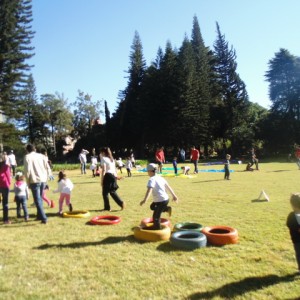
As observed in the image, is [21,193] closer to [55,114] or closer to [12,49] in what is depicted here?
[12,49]

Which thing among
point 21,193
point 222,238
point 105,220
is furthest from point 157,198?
point 21,193

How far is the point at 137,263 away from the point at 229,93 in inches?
2055

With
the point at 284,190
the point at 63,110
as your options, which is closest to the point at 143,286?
the point at 284,190

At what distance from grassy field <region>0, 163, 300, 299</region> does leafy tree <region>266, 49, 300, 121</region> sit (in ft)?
149

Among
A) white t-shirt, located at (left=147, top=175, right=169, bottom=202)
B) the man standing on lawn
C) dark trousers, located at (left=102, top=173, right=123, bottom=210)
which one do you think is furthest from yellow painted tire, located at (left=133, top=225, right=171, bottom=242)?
dark trousers, located at (left=102, top=173, right=123, bottom=210)

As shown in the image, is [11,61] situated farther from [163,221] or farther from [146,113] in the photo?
[163,221]

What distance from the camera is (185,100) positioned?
5228 cm

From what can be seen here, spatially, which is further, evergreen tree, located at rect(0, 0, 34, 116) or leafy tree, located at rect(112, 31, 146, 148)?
leafy tree, located at rect(112, 31, 146, 148)

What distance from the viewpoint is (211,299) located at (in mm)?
4285

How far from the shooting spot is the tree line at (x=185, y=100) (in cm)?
4216

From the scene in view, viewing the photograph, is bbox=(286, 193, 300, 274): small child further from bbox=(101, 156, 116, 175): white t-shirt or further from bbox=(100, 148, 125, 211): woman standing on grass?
bbox=(101, 156, 116, 175): white t-shirt

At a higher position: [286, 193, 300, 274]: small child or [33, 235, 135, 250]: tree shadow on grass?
[286, 193, 300, 274]: small child

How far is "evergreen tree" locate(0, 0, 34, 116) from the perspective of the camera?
39.9m

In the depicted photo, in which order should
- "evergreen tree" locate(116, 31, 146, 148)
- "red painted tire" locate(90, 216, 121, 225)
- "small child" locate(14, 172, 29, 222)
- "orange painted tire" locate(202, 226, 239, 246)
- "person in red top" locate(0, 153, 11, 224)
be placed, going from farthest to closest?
"evergreen tree" locate(116, 31, 146, 148) → "small child" locate(14, 172, 29, 222) → "person in red top" locate(0, 153, 11, 224) → "red painted tire" locate(90, 216, 121, 225) → "orange painted tire" locate(202, 226, 239, 246)
